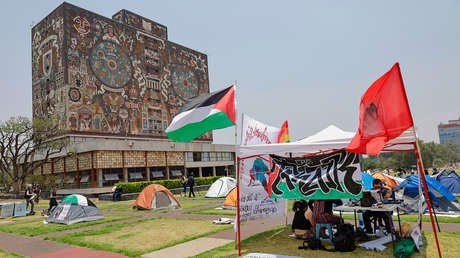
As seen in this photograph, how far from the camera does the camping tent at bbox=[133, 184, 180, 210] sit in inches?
750

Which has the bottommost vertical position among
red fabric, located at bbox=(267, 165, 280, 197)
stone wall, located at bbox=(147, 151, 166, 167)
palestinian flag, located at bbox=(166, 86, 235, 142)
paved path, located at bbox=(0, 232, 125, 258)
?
paved path, located at bbox=(0, 232, 125, 258)

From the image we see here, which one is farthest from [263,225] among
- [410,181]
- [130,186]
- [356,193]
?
[130,186]

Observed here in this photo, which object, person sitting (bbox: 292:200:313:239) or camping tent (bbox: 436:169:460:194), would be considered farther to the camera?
camping tent (bbox: 436:169:460:194)

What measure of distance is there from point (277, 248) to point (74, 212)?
11.3 m

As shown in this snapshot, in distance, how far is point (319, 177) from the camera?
8086mm

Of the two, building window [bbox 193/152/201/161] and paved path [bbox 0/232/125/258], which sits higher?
building window [bbox 193/152/201/161]

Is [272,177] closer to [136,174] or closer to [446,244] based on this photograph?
[446,244]

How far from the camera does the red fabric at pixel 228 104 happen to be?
831cm

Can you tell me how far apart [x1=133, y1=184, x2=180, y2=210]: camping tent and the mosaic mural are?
1171 inches

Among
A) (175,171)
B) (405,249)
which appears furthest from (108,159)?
(405,249)

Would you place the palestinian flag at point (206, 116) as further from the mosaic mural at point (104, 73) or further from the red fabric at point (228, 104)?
the mosaic mural at point (104, 73)

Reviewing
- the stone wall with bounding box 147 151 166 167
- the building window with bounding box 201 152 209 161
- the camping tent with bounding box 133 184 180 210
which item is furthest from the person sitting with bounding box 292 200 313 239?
the building window with bounding box 201 152 209 161

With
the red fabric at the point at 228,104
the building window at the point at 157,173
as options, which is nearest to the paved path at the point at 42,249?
the red fabric at the point at 228,104

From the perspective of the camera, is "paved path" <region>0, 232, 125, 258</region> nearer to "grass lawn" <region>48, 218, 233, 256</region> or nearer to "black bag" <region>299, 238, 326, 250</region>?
"grass lawn" <region>48, 218, 233, 256</region>
